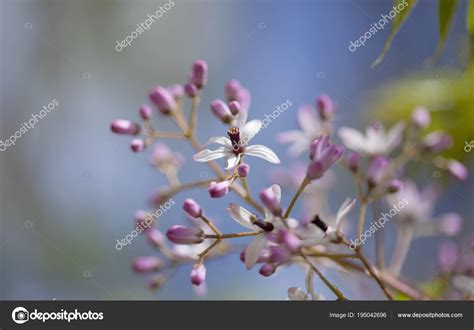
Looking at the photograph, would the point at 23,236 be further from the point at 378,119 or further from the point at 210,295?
the point at 378,119

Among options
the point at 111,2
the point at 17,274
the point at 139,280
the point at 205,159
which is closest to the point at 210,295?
the point at 139,280

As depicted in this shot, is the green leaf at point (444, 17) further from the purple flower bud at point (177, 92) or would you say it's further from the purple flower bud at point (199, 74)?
the purple flower bud at point (177, 92)

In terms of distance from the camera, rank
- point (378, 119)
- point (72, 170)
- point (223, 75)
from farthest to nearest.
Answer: point (223, 75)
point (72, 170)
point (378, 119)

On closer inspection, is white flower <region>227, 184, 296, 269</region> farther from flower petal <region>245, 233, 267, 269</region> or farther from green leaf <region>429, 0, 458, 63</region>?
green leaf <region>429, 0, 458, 63</region>

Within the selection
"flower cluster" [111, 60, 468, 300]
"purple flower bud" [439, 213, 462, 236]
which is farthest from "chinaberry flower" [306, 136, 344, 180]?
"purple flower bud" [439, 213, 462, 236]

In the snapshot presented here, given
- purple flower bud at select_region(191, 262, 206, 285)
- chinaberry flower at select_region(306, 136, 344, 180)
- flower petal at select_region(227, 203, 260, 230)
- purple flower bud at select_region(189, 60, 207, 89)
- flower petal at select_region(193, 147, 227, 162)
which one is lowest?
purple flower bud at select_region(191, 262, 206, 285)

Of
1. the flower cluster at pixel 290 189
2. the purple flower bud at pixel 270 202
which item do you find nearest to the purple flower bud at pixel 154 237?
the flower cluster at pixel 290 189
